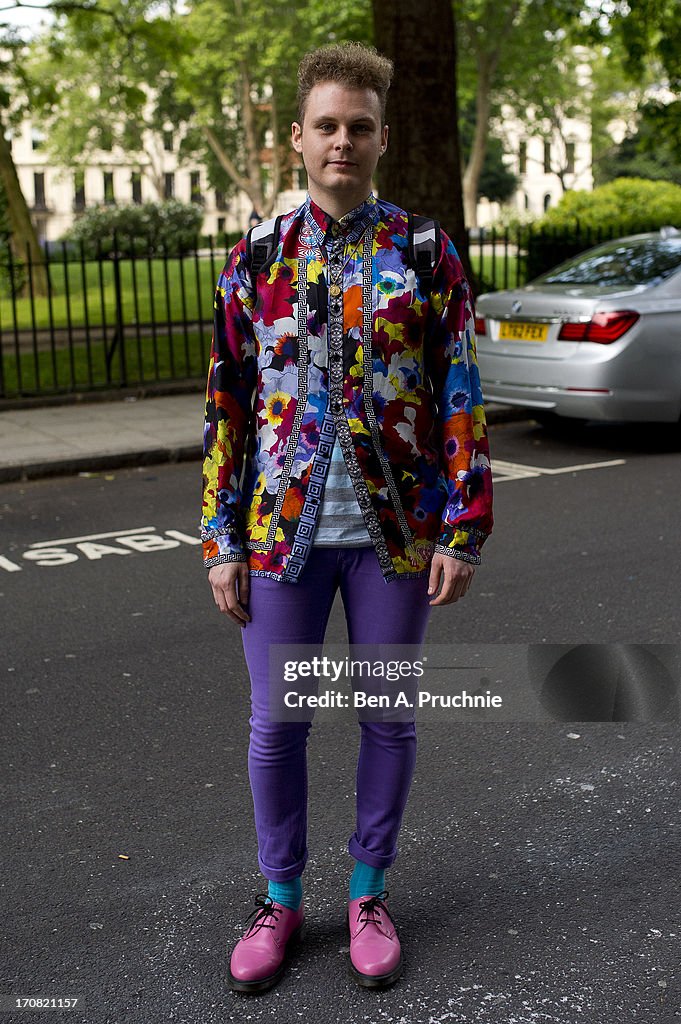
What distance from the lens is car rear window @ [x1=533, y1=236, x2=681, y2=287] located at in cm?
998

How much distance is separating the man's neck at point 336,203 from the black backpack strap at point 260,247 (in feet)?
0.35

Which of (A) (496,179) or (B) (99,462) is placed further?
(A) (496,179)

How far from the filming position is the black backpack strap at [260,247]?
2.71 m

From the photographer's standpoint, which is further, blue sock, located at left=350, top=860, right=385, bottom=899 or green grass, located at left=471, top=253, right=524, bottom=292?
green grass, located at left=471, top=253, right=524, bottom=292

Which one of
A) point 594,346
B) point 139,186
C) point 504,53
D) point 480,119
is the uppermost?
point 504,53

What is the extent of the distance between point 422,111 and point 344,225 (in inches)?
378

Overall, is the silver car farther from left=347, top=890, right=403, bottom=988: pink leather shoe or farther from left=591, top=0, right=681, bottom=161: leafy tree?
left=591, top=0, right=681, bottom=161: leafy tree

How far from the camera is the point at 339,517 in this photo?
2.72m

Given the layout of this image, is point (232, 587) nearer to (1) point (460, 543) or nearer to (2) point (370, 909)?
(1) point (460, 543)

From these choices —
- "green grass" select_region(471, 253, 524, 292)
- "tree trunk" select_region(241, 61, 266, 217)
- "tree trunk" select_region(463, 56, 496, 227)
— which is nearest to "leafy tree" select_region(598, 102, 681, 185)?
"tree trunk" select_region(463, 56, 496, 227)

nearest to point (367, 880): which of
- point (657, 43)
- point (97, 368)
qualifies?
point (97, 368)

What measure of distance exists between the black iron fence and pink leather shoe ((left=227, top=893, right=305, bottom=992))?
866cm

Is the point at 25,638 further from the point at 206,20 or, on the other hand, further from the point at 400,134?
the point at 206,20

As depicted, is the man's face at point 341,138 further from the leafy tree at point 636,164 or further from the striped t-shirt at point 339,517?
the leafy tree at point 636,164
